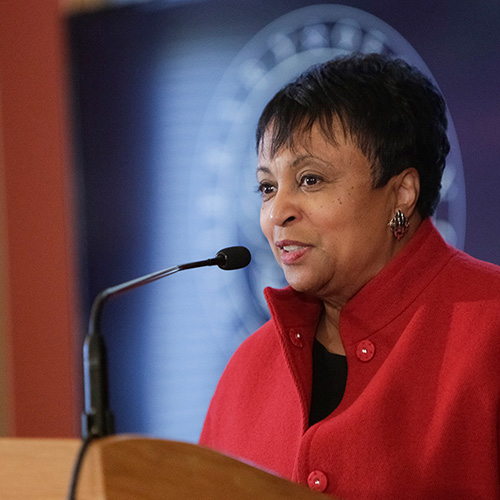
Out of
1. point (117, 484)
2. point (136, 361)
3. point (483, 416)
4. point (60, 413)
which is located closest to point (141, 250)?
point (136, 361)

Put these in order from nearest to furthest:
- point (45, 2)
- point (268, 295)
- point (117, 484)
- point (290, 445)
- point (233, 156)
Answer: point (117, 484), point (290, 445), point (268, 295), point (233, 156), point (45, 2)

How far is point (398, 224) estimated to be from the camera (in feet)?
4.87

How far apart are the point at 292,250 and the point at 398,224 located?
0.73 feet

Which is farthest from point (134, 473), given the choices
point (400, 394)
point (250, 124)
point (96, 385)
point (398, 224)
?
point (250, 124)

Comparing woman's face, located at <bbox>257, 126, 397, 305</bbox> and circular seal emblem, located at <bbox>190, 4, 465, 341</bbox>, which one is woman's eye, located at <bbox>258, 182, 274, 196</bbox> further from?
circular seal emblem, located at <bbox>190, 4, 465, 341</bbox>

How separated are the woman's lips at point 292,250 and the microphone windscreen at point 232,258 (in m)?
0.22

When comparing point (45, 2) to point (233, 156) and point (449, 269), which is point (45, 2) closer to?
point (233, 156)

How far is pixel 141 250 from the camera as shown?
2.81m

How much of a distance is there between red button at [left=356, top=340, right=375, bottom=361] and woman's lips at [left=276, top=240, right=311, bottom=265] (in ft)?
0.70

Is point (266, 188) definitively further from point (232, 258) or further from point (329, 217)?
point (232, 258)

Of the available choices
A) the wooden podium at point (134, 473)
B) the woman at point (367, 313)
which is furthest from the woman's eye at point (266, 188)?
the wooden podium at point (134, 473)

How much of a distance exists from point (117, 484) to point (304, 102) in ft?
3.15

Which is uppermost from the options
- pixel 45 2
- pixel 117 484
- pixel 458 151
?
pixel 45 2

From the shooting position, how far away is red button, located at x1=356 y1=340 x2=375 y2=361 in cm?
138
